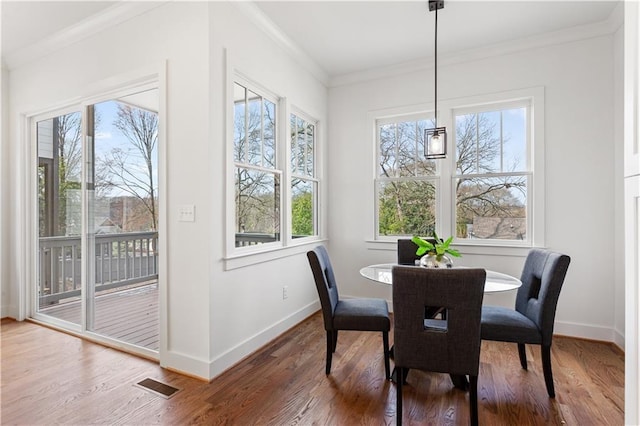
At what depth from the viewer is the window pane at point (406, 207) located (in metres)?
3.74

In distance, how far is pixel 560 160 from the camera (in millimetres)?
3121

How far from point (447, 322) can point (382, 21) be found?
2.63 metres

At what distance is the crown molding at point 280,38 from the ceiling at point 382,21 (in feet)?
0.14

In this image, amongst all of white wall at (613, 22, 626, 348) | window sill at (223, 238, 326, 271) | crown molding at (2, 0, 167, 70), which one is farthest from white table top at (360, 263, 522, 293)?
crown molding at (2, 0, 167, 70)

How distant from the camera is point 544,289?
207cm

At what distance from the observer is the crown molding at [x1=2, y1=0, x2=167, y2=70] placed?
8.49 ft

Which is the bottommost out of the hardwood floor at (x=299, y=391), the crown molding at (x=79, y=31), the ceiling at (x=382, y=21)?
the hardwood floor at (x=299, y=391)

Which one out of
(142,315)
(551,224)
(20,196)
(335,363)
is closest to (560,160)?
(551,224)

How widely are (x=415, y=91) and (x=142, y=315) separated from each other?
3755 mm

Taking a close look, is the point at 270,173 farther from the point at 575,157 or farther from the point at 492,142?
the point at 575,157

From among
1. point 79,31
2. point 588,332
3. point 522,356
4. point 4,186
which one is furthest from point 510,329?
point 4,186

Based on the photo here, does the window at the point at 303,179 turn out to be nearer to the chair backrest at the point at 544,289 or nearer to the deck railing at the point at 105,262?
the deck railing at the point at 105,262

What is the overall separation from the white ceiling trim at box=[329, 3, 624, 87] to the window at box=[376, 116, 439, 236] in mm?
568

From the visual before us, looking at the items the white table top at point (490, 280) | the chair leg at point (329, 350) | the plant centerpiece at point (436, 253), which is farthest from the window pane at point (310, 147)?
the chair leg at point (329, 350)
